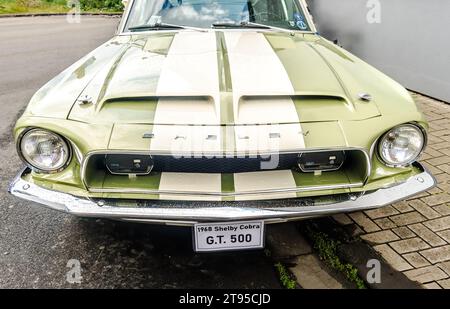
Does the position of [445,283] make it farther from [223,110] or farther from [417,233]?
[223,110]

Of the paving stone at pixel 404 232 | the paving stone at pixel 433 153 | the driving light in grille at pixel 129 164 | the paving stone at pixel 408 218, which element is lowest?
the paving stone at pixel 404 232

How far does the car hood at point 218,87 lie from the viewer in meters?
2.17

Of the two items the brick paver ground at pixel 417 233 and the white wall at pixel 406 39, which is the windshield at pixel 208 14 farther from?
the white wall at pixel 406 39

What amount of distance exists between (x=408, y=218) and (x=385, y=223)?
0.17 m

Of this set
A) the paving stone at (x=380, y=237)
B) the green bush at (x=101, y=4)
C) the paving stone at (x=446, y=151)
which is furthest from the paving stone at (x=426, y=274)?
the green bush at (x=101, y=4)

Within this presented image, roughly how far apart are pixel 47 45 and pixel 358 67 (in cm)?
841

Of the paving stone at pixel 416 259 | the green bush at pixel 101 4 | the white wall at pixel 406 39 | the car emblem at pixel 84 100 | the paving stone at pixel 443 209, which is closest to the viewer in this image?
the car emblem at pixel 84 100

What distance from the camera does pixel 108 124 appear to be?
2117 millimetres

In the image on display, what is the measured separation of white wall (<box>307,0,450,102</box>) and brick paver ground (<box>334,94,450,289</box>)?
73.5 inches

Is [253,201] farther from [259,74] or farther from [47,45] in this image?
[47,45]

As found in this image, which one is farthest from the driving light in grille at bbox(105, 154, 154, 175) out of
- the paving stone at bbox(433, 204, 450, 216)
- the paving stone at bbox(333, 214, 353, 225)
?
the paving stone at bbox(433, 204, 450, 216)

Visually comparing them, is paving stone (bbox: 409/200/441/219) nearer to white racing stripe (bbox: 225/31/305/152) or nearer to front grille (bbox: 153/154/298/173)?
front grille (bbox: 153/154/298/173)

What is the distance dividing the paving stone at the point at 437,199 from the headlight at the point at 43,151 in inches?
92.4

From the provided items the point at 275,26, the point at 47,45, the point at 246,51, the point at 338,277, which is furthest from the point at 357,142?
the point at 47,45
